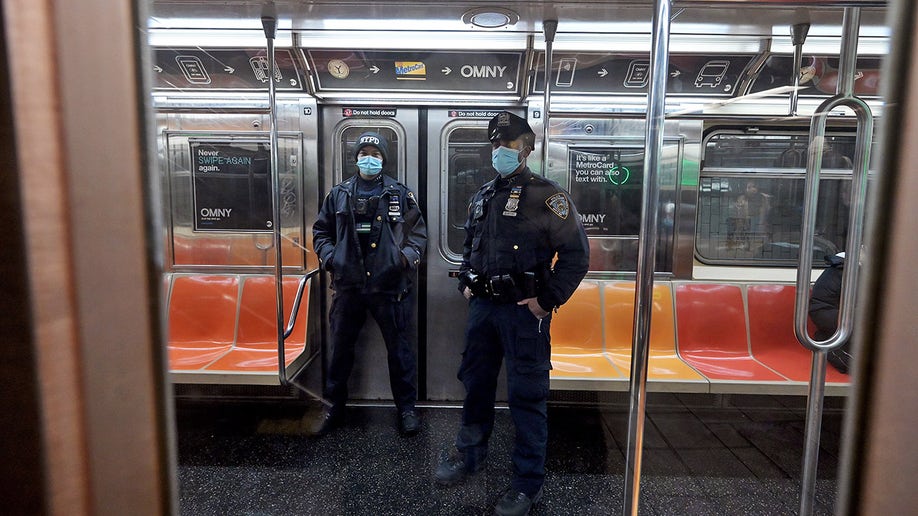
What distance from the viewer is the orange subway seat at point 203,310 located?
3.41 meters

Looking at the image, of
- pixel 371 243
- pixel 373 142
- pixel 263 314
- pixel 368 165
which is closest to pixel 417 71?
pixel 373 142

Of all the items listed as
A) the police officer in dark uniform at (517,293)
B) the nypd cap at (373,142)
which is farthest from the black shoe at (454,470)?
the nypd cap at (373,142)

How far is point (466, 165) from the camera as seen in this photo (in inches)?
134

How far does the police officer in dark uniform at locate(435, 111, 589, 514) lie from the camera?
7.58ft

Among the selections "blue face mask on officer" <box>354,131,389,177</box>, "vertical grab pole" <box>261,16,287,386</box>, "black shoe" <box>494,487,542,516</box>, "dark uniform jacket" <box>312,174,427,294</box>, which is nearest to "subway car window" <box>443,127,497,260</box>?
"dark uniform jacket" <box>312,174,427,294</box>

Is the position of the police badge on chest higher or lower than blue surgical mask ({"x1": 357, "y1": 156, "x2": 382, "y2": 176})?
lower

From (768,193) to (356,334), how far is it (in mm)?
3111

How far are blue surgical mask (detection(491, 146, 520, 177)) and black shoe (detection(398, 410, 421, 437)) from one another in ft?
5.56

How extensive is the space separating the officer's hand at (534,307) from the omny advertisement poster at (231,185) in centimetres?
209

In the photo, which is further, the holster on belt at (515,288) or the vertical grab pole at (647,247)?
the holster on belt at (515,288)

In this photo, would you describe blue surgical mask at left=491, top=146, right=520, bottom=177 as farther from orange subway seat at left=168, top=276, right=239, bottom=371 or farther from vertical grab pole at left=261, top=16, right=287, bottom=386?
orange subway seat at left=168, top=276, right=239, bottom=371

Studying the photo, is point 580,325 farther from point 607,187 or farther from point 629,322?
point 607,187

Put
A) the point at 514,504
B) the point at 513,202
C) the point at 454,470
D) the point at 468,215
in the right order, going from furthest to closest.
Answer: the point at 468,215, the point at 454,470, the point at 513,202, the point at 514,504

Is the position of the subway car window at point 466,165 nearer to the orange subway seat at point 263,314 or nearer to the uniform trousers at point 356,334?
the uniform trousers at point 356,334
